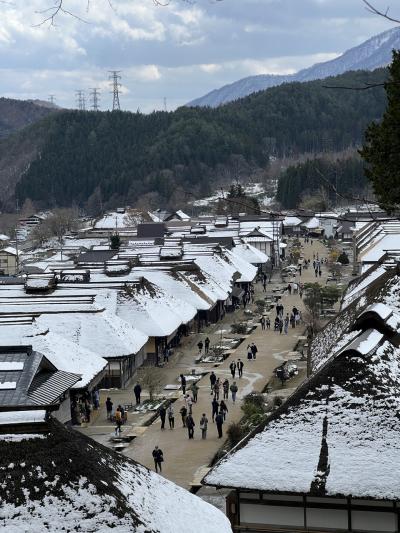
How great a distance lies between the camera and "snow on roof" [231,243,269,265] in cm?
5966

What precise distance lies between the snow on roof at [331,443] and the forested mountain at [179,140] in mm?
126677

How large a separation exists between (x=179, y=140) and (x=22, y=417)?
151 metres

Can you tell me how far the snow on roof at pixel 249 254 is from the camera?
2349 inches

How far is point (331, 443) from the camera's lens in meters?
12.4

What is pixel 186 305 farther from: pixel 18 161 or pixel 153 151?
pixel 18 161

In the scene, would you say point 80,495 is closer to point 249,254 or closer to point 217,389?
point 217,389

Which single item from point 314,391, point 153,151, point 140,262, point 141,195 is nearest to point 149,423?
point 314,391

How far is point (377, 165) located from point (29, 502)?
11.8 m

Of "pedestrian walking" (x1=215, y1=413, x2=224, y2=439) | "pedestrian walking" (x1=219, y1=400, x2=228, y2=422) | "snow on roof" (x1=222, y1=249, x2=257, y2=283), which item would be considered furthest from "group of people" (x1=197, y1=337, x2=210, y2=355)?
"snow on roof" (x1=222, y1=249, x2=257, y2=283)

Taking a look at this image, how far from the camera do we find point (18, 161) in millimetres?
189375

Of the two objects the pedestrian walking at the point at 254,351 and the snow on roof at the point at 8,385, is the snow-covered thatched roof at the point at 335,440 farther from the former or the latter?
the pedestrian walking at the point at 254,351

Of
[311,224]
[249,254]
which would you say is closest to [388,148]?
[249,254]

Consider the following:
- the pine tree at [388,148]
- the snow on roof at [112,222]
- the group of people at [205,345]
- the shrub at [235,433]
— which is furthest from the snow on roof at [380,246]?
the snow on roof at [112,222]

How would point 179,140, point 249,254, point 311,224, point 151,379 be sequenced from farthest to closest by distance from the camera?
1. point 179,140
2. point 311,224
3. point 249,254
4. point 151,379
